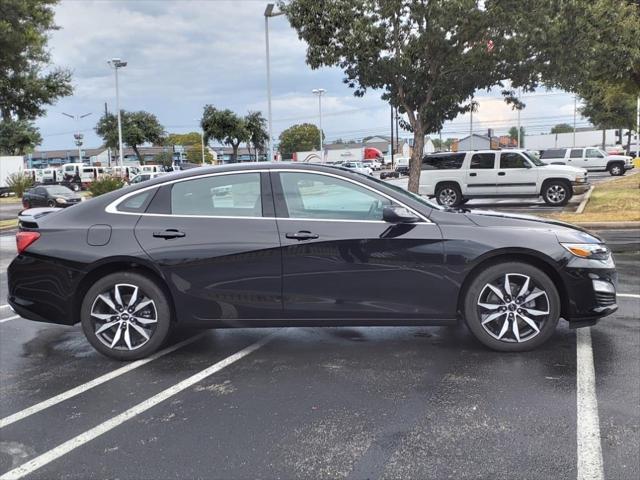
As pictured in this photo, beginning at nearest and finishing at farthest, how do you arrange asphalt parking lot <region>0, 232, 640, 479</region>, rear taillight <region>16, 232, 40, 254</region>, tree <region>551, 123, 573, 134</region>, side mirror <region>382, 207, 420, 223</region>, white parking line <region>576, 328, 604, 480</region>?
white parking line <region>576, 328, 604, 480</region>, asphalt parking lot <region>0, 232, 640, 479</region>, side mirror <region>382, 207, 420, 223</region>, rear taillight <region>16, 232, 40, 254</region>, tree <region>551, 123, 573, 134</region>

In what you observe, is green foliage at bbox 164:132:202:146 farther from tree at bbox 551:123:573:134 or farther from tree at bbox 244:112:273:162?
tree at bbox 551:123:573:134

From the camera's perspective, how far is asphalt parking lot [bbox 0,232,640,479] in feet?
9.91

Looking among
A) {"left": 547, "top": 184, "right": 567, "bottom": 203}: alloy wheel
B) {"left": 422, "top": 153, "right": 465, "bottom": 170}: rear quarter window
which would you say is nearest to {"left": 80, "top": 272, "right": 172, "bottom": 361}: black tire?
{"left": 422, "top": 153, "right": 465, "bottom": 170}: rear quarter window

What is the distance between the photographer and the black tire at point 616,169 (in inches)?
1419

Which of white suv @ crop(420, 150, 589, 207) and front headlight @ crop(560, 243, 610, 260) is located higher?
white suv @ crop(420, 150, 589, 207)

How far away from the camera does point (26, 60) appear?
20094 mm

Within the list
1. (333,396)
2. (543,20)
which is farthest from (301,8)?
(333,396)

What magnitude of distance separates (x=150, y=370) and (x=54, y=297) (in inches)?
39.5

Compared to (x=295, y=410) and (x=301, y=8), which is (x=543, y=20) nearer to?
(x=301, y=8)

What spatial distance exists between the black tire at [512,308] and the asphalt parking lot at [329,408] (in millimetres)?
137

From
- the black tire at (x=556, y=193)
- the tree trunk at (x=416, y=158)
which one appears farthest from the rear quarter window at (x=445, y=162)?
the black tire at (x=556, y=193)

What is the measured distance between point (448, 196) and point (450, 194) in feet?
0.32

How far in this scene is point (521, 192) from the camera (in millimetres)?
18031

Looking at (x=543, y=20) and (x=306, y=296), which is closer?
(x=306, y=296)
